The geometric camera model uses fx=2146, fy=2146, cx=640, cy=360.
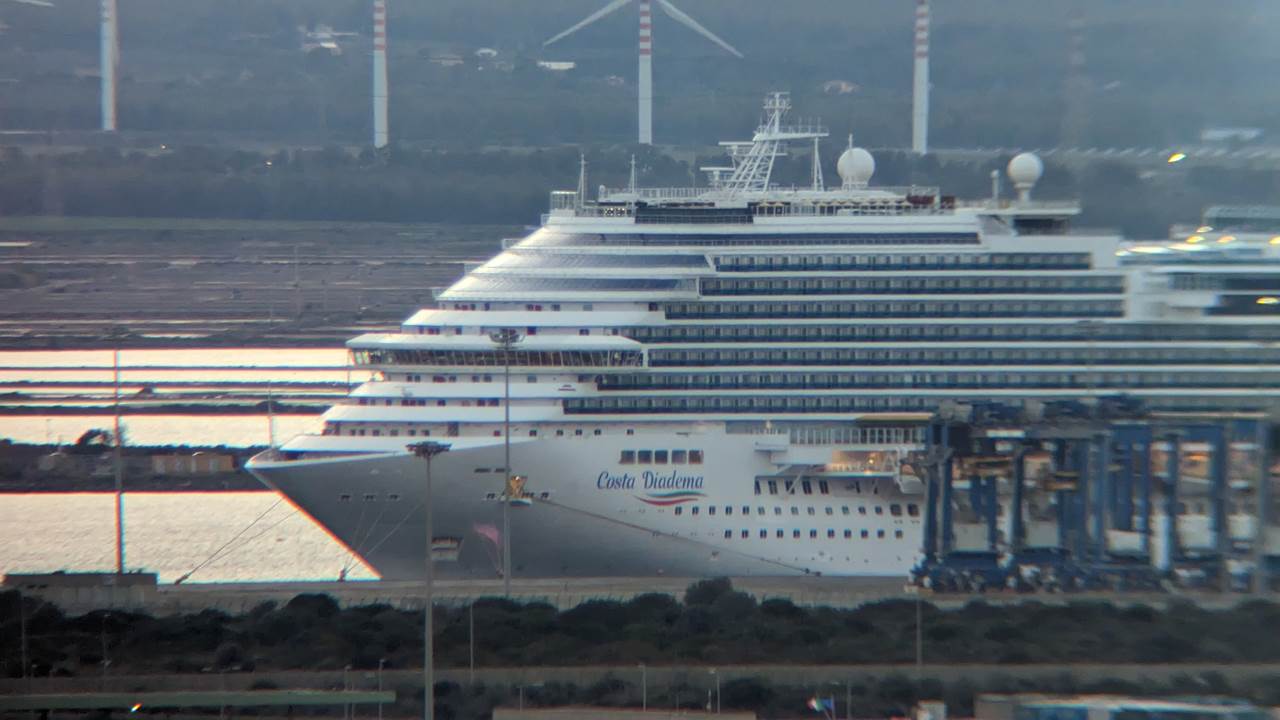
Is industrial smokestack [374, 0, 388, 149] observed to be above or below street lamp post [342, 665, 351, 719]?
above

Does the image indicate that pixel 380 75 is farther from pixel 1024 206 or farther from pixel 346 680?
pixel 346 680

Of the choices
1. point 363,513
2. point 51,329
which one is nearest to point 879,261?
point 363,513

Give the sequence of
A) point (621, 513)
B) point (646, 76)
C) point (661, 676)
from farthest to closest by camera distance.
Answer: point (646, 76), point (621, 513), point (661, 676)

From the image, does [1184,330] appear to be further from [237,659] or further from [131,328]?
[131,328]

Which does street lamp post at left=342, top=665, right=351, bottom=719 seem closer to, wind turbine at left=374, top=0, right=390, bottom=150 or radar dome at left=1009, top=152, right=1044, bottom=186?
radar dome at left=1009, top=152, right=1044, bottom=186

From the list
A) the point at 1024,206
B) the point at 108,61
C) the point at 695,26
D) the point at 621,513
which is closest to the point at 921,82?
the point at 695,26

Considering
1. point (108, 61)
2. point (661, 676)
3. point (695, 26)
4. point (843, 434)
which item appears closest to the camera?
point (661, 676)

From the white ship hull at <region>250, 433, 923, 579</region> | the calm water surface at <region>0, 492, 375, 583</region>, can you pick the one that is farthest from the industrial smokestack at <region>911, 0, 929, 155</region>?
the white ship hull at <region>250, 433, 923, 579</region>
